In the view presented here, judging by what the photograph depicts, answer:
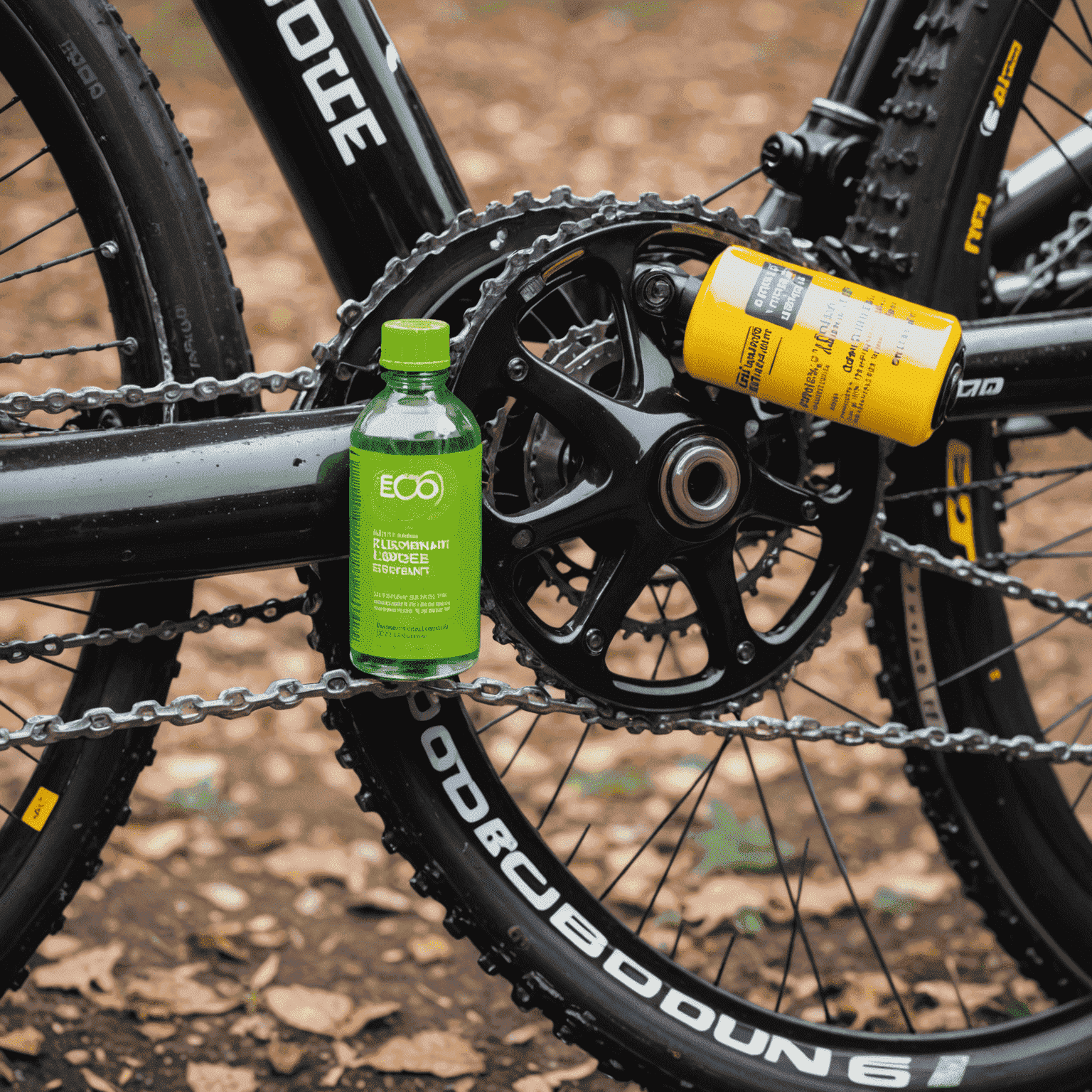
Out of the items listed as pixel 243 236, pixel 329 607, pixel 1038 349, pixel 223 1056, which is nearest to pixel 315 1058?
pixel 223 1056

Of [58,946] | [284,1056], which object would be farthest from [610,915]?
[58,946]

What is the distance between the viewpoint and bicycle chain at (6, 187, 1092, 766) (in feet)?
3.38

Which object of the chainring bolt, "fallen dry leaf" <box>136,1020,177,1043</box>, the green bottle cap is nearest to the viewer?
the green bottle cap

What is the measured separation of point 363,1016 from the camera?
1.67m

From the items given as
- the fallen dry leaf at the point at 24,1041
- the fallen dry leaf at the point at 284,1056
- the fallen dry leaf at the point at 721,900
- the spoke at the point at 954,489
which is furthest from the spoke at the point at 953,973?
the fallen dry leaf at the point at 24,1041

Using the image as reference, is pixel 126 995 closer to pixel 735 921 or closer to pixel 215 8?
pixel 735 921

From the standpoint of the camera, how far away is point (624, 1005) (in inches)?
47.9

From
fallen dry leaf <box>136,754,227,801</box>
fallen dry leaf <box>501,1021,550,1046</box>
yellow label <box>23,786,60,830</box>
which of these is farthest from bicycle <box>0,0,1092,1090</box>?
fallen dry leaf <box>136,754,227,801</box>

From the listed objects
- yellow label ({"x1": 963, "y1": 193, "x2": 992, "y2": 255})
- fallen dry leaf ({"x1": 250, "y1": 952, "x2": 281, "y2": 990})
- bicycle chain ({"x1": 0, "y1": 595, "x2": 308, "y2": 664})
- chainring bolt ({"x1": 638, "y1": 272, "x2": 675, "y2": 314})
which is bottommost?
fallen dry leaf ({"x1": 250, "y1": 952, "x2": 281, "y2": 990})

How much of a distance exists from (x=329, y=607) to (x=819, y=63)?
4477 millimetres

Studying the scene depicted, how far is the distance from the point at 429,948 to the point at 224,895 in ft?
1.17

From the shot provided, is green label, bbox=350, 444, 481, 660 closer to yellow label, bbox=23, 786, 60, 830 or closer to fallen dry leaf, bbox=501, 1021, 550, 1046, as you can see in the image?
yellow label, bbox=23, 786, 60, 830

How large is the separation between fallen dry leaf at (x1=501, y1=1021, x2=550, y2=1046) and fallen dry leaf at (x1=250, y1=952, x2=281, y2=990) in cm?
36

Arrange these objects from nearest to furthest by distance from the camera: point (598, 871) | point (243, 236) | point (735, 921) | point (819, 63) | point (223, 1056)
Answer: point (223, 1056) < point (735, 921) < point (598, 871) < point (243, 236) < point (819, 63)
